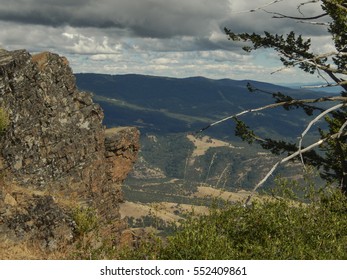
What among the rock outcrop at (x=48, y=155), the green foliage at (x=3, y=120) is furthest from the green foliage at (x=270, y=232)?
the green foliage at (x=3, y=120)

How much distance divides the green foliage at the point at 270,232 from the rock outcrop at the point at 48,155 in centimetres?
751

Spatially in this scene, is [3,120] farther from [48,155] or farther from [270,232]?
[270,232]

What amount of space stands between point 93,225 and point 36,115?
1459cm

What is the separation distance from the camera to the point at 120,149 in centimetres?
3888

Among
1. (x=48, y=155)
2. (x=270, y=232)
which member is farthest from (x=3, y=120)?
(x=270, y=232)

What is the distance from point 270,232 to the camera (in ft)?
42.1

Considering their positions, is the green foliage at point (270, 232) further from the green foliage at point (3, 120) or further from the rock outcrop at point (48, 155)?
the green foliage at point (3, 120)

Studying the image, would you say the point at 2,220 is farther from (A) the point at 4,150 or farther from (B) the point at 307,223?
(B) the point at 307,223

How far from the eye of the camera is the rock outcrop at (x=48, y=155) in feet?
67.6

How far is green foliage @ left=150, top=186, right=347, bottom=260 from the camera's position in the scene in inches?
440

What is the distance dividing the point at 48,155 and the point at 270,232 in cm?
1889

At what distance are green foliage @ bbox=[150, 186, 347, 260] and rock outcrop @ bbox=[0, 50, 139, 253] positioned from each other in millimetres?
7510

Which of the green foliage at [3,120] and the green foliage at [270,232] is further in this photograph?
the green foliage at [3,120]

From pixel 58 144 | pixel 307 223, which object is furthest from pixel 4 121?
pixel 307 223
